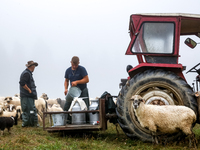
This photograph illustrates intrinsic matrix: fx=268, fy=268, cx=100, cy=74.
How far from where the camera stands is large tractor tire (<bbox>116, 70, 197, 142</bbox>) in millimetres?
5668

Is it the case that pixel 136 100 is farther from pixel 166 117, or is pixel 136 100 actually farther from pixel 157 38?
pixel 157 38

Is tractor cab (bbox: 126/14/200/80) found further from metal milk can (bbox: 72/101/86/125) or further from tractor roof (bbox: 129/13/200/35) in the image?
metal milk can (bbox: 72/101/86/125)

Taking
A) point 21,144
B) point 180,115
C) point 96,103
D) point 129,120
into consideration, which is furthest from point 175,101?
point 21,144

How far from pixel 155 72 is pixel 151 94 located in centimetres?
49

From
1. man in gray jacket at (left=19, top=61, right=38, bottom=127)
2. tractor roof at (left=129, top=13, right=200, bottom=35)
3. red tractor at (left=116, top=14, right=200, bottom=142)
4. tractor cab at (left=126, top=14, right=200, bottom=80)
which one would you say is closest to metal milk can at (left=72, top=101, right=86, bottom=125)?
red tractor at (left=116, top=14, right=200, bottom=142)

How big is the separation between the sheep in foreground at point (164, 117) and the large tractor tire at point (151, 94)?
0.23 m

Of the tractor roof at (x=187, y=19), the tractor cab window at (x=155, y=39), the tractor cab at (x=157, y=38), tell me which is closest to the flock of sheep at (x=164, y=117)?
the tractor cab at (x=157, y=38)

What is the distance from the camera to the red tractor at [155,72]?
5.71m

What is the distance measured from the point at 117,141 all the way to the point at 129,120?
79 centimetres

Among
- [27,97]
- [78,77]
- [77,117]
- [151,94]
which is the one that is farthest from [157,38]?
[27,97]

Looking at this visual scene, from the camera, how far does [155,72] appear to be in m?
5.85

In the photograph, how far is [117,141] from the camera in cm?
627

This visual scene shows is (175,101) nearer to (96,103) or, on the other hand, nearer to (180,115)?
(180,115)

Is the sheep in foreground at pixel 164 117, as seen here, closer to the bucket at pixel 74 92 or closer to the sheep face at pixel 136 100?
the sheep face at pixel 136 100
